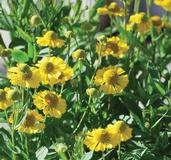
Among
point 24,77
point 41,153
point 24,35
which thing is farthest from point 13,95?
point 24,35

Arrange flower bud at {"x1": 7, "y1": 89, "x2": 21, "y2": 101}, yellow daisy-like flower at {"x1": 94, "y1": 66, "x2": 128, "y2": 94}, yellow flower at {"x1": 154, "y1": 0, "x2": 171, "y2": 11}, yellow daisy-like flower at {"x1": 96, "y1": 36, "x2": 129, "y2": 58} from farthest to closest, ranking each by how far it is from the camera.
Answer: yellow flower at {"x1": 154, "y1": 0, "x2": 171, "y2": 11}
yellow daisy-like flower at {"x1": 96, "y1": 36, "x2": 129, "y2": 58}
yellow daisy-like flower at {"x1": 94, "y1": 66, "x2": 128, "y2": 94}
flower bud at {"x1": 7, "y1": 89, "x2": 21, "y2": 101}

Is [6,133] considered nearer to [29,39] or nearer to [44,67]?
[44,67]

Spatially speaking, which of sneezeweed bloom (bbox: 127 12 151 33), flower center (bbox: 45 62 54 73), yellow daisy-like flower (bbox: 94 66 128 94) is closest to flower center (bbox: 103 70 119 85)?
yellow daisy-like flower (bbox: 94 66 128 94)

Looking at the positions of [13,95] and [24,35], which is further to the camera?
[24,35]

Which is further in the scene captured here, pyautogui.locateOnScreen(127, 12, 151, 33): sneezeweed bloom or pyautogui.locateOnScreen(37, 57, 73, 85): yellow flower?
pyautogui.locateOnScreen(127, 12, 151, 33): sneezeweed bloom

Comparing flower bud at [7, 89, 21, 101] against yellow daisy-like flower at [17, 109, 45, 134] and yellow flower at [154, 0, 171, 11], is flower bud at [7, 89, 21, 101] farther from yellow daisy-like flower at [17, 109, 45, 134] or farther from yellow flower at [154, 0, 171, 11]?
yellow flower at [154, 0, 171, 11]

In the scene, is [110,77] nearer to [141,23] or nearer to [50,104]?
[50,104]
